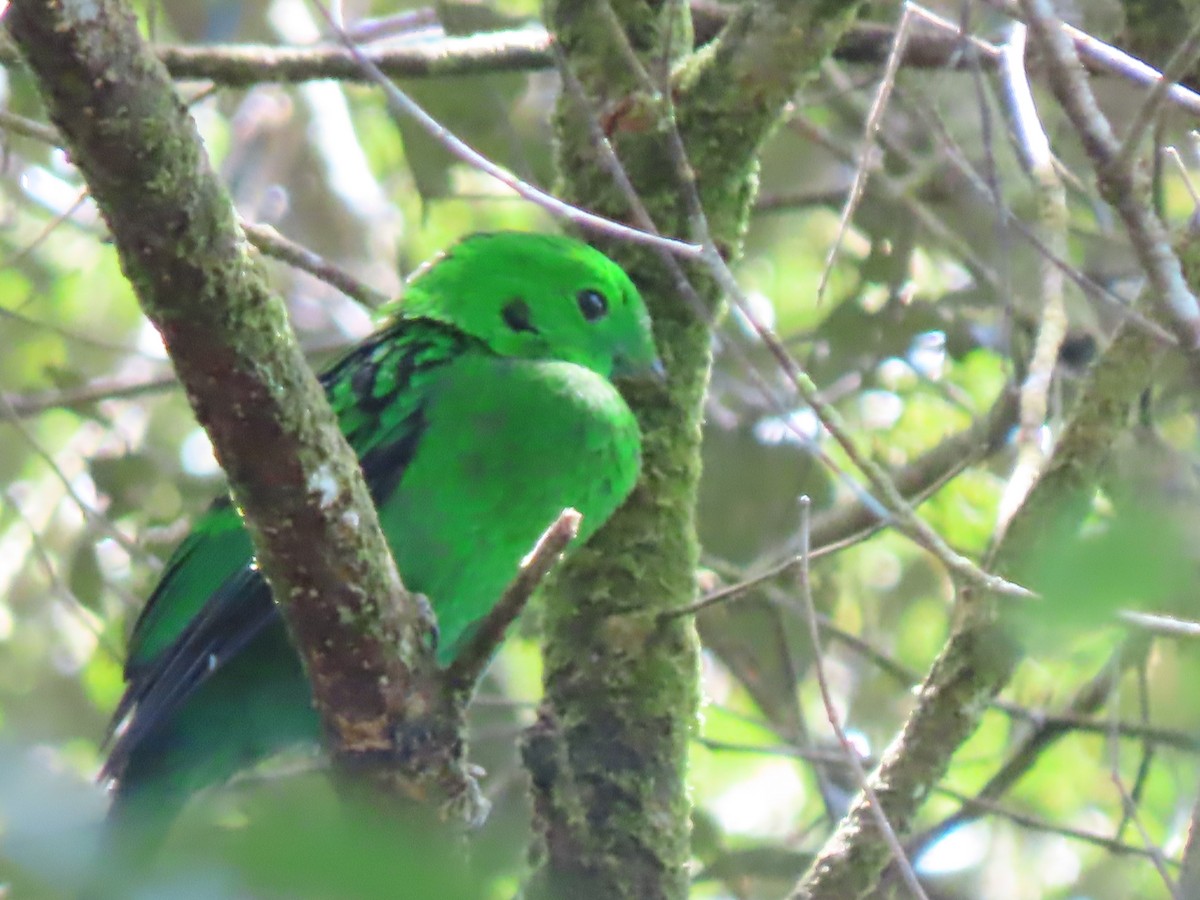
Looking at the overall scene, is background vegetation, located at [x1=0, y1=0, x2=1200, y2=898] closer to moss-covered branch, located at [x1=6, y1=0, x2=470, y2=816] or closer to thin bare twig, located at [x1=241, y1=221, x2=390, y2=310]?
thin bare twig, located at [x1=241, y1=221, x2=390, y2=310]

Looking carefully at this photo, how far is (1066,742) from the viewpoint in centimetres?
572

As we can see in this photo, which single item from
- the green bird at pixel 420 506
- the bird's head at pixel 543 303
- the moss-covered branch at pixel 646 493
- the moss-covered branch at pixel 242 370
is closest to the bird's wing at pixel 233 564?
the green bird at pixel 420 506

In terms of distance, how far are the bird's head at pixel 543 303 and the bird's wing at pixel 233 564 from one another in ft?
0.40

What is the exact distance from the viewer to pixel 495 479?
134 inches

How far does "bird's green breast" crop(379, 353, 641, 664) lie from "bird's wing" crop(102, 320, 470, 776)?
0.24 feet

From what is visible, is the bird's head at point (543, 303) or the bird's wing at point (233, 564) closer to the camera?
the bird's wing at point (233, 564)

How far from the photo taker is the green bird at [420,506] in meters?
3.32

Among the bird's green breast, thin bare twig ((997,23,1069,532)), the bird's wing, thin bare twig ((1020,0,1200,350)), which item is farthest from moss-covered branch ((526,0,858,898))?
thin bare twig ((1020,0,1200,350))

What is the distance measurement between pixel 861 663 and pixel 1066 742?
2.50 ft

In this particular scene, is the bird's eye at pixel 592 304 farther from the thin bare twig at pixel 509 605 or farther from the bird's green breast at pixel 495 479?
the thin bare twig at pixel 509 605

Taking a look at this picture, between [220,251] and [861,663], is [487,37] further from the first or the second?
[861,663]

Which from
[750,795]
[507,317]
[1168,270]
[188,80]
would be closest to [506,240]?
[507,317]

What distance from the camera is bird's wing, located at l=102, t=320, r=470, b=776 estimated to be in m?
3.16

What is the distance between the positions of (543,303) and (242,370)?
1.76 meters
